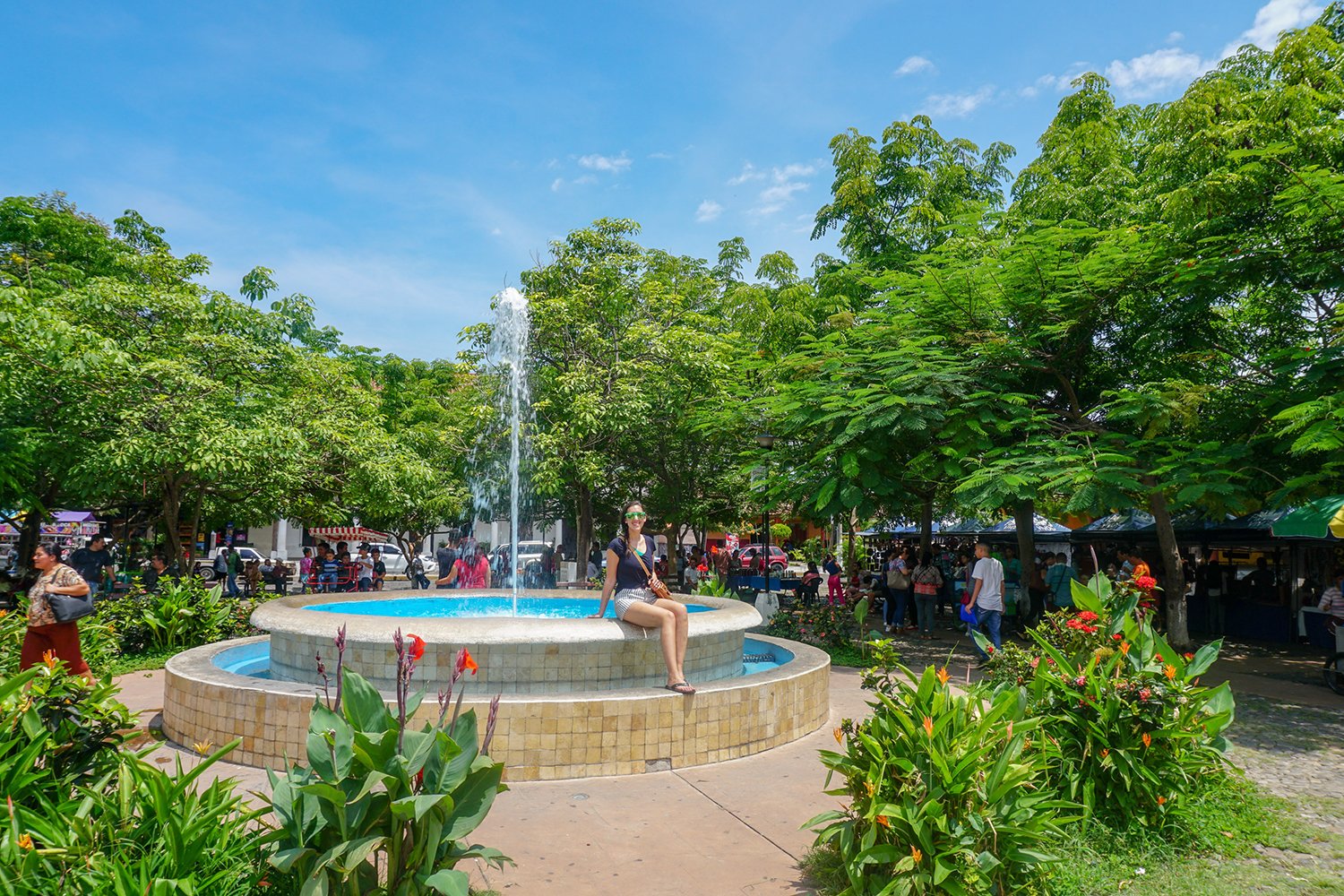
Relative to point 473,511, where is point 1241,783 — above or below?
below

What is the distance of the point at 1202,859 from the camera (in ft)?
14.7

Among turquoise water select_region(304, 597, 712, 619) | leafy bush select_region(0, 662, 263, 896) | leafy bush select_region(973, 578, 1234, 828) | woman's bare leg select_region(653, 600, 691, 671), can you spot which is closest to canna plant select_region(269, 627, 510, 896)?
leafy bush select_region(0, 662, 263, 896)

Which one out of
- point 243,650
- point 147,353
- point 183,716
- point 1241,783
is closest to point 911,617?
point 1241,783

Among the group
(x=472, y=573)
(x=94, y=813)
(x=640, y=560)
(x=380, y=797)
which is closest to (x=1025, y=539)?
(x=472, y=573)

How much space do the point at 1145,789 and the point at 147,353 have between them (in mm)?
14892

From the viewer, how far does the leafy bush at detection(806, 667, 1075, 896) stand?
3498 millimetres

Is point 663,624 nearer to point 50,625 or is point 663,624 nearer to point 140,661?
point 50,625

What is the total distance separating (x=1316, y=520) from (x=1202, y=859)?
28.4 feet

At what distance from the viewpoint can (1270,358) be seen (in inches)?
387

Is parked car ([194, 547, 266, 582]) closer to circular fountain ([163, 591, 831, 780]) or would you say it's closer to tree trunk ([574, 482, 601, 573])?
tree trunk ([574, 482, 601, 573])

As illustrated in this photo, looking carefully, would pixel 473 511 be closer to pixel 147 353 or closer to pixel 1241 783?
pixel 147 353

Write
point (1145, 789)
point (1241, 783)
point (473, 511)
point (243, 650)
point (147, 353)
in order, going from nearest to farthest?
point (1145, 789), point (1241, 783), point (243, 650), point (147, 353), point (473, 511)

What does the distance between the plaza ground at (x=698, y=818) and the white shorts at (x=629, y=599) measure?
126cm

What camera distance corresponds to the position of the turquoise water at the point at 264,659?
840 cm
